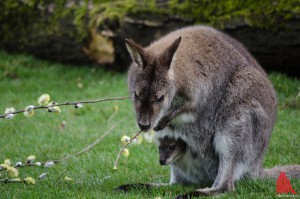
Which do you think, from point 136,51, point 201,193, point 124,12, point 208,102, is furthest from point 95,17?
point 201,193

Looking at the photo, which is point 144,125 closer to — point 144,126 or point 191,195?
point 144,126

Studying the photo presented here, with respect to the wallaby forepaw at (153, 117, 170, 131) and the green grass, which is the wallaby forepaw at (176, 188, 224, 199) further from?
the wallaby forepaw at (153, 117, 170, 131)

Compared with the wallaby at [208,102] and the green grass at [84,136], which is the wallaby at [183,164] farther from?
the green grass at [84,136]

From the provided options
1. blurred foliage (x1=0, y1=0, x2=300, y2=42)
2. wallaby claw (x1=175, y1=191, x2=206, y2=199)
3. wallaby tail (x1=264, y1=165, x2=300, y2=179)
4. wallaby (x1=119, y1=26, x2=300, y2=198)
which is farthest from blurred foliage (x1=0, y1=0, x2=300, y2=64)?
wallaby claw (x1=175, y1=191, x2=206, y2=199)

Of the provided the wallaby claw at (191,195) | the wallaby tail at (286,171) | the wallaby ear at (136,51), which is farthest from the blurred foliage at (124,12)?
the wallaby claw at (191,195)

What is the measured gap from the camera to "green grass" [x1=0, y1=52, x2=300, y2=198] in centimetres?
545

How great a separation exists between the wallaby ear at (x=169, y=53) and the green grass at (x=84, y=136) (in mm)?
1263

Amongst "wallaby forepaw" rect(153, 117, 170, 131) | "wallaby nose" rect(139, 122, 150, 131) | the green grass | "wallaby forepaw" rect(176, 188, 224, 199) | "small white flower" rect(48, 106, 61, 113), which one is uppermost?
"small white flower" rect(48, 106, 61, 113)

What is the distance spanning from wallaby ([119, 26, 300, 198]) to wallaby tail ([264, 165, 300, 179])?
1.8 inches

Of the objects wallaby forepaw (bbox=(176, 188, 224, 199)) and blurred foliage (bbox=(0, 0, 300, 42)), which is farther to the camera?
blurred foliage (bbox=(0, 0, 300, 42))

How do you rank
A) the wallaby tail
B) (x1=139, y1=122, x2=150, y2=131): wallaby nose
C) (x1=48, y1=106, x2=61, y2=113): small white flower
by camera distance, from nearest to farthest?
(x1=139, y1=122, x2=150, y2=131): wallaby nose < (x1=48, y1=106, x2=61, y2=113): small white flower < the wallaby tail

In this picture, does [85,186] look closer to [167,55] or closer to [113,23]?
[167,55]

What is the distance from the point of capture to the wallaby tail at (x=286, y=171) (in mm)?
5734

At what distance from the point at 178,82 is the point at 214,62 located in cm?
Answer: 58
